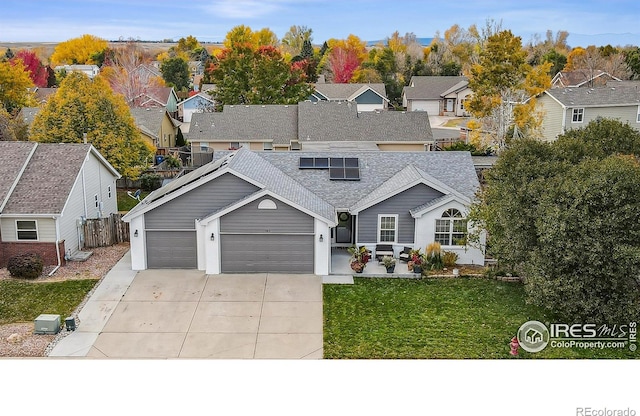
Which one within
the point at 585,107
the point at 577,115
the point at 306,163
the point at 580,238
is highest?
the point at 585,107

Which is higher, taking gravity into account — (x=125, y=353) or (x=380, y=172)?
(x=380, y=172)

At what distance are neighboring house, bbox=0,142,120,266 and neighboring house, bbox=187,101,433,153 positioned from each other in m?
15.7

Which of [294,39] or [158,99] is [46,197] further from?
[294,39]

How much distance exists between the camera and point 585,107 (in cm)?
4434

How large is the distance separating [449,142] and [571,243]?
1239 inches

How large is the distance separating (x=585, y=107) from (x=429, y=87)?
29632 millimetres

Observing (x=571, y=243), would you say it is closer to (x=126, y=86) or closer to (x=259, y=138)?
(x=259, y=138)

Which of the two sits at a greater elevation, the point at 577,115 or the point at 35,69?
the point at 35,69

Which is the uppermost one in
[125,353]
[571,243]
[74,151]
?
[74,151]

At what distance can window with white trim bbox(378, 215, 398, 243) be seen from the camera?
943 inches

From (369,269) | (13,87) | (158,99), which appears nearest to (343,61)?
(158,99)

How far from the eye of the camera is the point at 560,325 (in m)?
17.8

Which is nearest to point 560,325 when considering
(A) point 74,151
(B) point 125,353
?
(B) point 125,353

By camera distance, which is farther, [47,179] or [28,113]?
[28,113]
